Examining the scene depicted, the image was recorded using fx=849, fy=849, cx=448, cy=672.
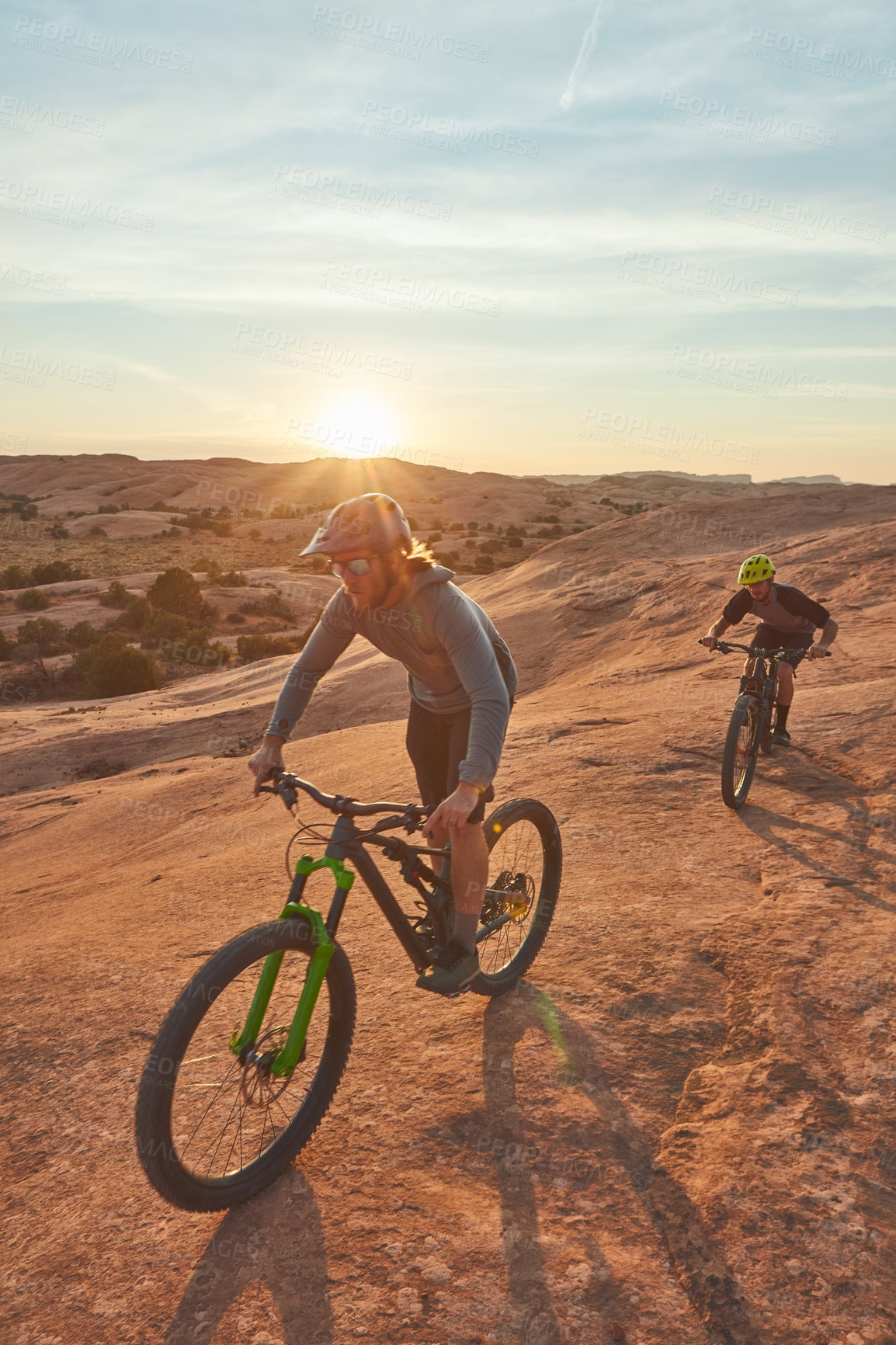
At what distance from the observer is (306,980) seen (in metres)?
2.76

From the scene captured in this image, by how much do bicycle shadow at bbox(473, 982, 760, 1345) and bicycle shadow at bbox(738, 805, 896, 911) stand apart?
2011 mm

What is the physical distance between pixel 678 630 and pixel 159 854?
26.2 feet

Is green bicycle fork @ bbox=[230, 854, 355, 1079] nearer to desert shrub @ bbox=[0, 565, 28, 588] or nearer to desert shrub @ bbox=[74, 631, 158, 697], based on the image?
desert shrub @ bbox=[74, 631, 158, 697]

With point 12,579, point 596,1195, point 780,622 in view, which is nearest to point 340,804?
point 596,1195

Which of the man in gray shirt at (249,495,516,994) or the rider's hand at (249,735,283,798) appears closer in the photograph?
the man in gray shirt at (249,495,516,994)

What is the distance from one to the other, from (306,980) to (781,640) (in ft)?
18.2

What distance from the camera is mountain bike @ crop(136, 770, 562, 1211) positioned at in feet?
8.16

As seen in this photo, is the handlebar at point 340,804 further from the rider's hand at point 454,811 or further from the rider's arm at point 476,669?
the rider's arm at point 476,669

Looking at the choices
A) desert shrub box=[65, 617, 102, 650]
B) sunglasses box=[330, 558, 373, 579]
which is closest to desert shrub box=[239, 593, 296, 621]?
desert shrub box=[65, 617, 102, 650]

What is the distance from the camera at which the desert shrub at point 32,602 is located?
2700 cm

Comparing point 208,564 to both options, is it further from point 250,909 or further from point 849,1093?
point 849,1093

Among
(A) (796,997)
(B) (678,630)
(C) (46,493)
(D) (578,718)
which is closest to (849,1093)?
(A) (796,997)

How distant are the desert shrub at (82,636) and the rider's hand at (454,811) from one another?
21.9 m

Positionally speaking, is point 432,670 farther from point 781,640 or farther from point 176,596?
point 176,596
